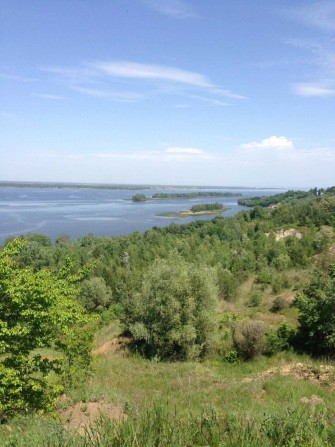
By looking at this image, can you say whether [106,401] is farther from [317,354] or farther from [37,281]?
[317,354]

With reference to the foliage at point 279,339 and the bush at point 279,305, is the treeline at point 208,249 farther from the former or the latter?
the foliage at point 279,339

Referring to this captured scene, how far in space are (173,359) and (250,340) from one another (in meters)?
4.29

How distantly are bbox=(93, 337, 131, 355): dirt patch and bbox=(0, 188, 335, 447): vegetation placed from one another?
0.13m

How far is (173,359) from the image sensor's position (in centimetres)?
1930

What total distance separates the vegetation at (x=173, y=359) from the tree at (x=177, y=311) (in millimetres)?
62

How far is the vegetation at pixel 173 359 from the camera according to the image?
14.0ft

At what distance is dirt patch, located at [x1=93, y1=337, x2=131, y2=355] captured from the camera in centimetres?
2233

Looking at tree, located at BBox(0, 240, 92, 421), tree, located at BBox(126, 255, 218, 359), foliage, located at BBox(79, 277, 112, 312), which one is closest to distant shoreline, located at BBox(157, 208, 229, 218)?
foliage, located at BBox(79, 277, 112, 312)

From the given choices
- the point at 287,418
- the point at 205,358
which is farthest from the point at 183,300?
the point at 287,418

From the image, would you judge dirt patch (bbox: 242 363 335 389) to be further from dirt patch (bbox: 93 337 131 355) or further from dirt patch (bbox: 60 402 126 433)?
dirt patch (bbox: 93 337 131 355)

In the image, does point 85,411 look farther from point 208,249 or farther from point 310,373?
point 208,249

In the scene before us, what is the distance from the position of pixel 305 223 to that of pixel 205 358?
6664 centimetres

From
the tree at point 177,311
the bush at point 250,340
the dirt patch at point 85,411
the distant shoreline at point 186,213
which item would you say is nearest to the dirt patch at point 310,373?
the bush at point 250,340

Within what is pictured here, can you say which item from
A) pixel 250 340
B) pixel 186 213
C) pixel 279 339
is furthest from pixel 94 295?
pixel 186 213
